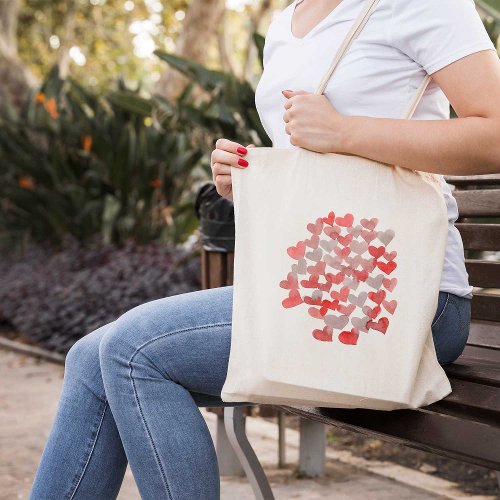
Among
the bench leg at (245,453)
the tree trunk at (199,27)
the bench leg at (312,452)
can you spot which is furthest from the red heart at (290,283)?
the tree trunk at (199,27)

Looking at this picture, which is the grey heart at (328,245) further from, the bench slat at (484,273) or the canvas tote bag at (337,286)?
the bench slat at (484,273)

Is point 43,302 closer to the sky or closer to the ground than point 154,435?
closer to the ground

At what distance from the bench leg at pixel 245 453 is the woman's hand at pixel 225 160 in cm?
57

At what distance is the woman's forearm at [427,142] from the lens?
5.67 feet

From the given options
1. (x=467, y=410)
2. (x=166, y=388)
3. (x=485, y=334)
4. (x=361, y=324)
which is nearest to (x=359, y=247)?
(x=361, y=324)

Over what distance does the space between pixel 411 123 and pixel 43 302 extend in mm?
5606

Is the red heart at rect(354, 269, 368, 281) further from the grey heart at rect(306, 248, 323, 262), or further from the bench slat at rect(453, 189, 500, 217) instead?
the bench slat at rect(453, 189, 500, 217)

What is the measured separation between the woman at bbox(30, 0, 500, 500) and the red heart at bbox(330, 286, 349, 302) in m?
0.25

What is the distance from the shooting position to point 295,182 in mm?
1707

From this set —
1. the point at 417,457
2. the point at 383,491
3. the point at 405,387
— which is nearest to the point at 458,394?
the point at 405,387

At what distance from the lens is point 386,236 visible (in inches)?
65.9

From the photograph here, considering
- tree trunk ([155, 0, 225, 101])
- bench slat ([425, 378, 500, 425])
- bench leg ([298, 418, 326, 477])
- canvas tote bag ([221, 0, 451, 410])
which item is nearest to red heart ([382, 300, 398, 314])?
canvas tote bag ([221, 0, 451, 410])

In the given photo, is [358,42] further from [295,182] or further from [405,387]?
[405,387]

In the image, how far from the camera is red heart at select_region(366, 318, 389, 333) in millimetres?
1649
